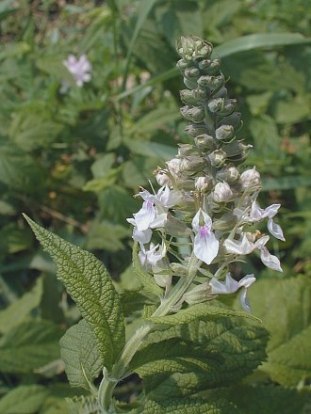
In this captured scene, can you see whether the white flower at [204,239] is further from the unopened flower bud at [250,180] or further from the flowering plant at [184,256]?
the unopened flower bud at [250,180]

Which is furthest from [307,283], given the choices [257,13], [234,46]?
[257,13]

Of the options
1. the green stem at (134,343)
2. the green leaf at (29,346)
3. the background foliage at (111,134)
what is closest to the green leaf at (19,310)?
the background foliage at (111,134)

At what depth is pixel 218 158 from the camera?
6.09 feet

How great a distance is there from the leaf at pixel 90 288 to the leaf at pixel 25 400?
52.4 inches

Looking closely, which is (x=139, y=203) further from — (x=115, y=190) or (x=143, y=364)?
(x=143, y=364)

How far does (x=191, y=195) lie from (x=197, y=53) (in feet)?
1.24

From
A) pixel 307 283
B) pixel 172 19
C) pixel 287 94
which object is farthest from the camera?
pixel 287 94

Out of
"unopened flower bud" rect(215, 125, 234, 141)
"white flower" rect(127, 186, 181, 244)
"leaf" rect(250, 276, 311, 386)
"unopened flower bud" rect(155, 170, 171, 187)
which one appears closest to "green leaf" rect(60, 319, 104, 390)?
"white flower" rect(127, 186, 181, 244)

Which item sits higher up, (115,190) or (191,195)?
(191,195)

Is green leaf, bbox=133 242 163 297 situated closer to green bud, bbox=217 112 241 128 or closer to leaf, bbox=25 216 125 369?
leaf, bbox=25 216 125 369

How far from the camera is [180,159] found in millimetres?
1940

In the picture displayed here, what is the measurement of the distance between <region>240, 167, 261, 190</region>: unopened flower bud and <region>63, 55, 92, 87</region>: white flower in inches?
101

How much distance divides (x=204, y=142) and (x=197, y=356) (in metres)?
0.74

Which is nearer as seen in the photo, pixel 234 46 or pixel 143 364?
pixel 143 364
